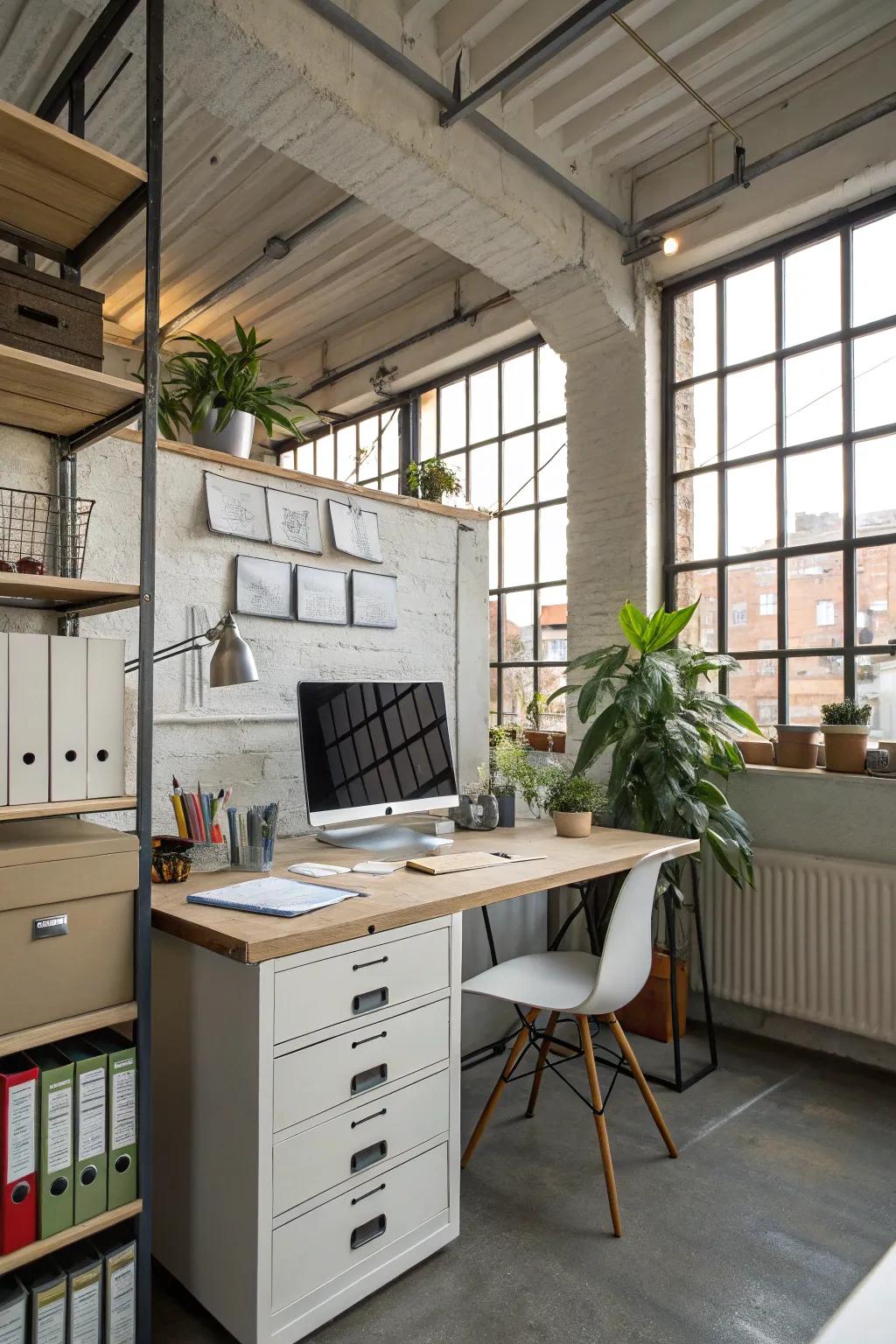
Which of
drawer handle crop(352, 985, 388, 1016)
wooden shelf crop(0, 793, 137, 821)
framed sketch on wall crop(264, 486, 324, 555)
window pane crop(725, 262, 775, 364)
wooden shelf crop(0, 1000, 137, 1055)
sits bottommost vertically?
drawer handle crop(352, 985, 388, 1016)

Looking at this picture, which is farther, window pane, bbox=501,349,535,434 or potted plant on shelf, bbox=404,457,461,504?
window pane, bbox=501,349,535,434

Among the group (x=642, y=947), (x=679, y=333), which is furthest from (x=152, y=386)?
(x=679, y=333)

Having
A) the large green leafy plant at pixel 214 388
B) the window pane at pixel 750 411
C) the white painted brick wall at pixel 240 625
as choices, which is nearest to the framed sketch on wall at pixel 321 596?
the white painted brick wall at pixel 240 625

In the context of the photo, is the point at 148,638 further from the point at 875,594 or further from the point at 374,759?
the point at 875,594

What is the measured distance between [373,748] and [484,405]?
3.06m

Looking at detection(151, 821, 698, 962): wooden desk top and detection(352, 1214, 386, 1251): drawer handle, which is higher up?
detection(151, 821, 698, 962): wooden desk top

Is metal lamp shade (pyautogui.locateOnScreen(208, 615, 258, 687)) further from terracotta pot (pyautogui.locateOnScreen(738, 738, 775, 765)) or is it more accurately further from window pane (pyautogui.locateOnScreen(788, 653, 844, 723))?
window pane (pyautogui.locateOnScreen(788, 653, 844, 723))

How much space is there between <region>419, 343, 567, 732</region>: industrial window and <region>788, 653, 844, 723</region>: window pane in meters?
1.26

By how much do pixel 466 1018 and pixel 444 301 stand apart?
12.8 feet

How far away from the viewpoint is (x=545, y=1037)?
2.44 metres

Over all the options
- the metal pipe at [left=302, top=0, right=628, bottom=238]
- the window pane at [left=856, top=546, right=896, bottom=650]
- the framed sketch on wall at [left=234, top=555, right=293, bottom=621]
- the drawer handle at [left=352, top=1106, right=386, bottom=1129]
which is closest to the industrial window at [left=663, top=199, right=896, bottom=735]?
the window pane at [left=856, top=546, right=896, bottom=650]

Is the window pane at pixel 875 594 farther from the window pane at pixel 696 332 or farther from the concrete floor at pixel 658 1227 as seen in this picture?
the concrete floor at pixel 658 1227

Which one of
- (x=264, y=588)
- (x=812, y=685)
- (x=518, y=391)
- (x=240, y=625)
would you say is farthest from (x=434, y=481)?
(x=812, y=685)

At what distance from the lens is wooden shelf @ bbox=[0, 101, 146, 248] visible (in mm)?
1510
